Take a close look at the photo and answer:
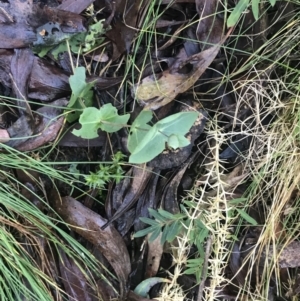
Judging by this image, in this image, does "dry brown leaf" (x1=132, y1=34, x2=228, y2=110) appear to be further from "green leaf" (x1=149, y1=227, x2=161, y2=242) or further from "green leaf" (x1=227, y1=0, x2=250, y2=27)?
"green leaf" (x1=149, y1=227, x2=161, y2=242)

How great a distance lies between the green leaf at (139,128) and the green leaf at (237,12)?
25cm

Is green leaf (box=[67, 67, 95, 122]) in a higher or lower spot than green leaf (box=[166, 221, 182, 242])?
higher

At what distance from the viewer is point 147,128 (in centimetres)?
97

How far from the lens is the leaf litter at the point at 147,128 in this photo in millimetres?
1032

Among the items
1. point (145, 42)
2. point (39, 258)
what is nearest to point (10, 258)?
point (39, 258)

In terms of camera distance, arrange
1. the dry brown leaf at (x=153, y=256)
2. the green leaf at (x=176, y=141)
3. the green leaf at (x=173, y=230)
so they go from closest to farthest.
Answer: the green leaf at (x=176, y=141) → the green leaf at (x=173, y=230) → the dry brown leaf at (x=153, y=256)

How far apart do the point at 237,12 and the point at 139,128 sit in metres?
0.32

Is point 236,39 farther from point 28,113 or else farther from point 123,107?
point 28,113

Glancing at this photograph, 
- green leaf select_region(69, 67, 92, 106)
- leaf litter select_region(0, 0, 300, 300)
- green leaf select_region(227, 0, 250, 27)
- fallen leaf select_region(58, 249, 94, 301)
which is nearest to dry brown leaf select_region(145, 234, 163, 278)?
leaf litter select_region(0, 0, 300, 300)

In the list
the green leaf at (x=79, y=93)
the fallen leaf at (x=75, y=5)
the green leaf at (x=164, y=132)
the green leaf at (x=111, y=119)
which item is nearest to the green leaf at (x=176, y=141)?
A: the green leaf at (x=164, y=132)

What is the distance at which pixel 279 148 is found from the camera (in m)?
1.05

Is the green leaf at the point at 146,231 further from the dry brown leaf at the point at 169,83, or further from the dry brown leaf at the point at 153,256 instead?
the dry brown leaf at the point at 169,83

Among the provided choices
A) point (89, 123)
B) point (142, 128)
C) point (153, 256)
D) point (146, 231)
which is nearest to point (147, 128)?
point (142, 128)

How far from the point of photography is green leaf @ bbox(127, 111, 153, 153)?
972 mm
